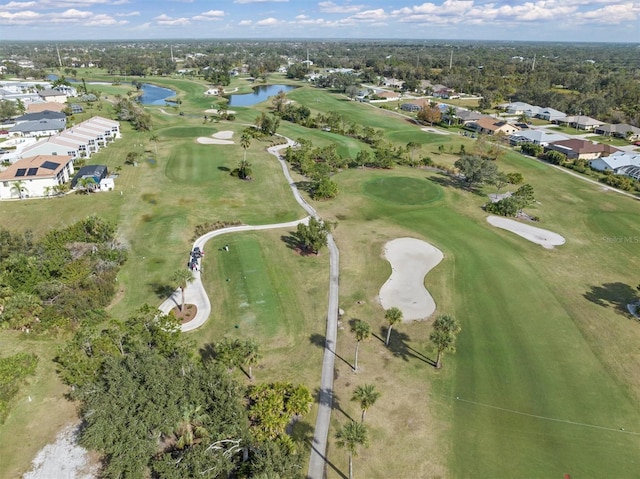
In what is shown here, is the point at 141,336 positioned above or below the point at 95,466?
above

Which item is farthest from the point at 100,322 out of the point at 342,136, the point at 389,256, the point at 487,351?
the point at 342,136

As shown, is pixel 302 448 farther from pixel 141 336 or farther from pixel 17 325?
pixel 17 325

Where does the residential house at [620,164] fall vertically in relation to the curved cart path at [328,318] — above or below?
above

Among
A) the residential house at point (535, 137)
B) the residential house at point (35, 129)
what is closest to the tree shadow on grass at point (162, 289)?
the residential house at point (35, 129)

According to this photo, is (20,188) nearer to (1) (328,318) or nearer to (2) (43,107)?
(1) (328,318)

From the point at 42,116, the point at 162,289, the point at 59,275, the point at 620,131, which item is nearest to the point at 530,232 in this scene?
the point at 162,289

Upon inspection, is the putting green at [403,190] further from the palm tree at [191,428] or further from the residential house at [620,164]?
the palm tree at [191,428]

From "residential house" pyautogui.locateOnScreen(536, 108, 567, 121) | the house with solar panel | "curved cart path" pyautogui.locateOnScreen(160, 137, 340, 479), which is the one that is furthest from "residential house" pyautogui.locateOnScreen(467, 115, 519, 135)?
the house with solar panel
